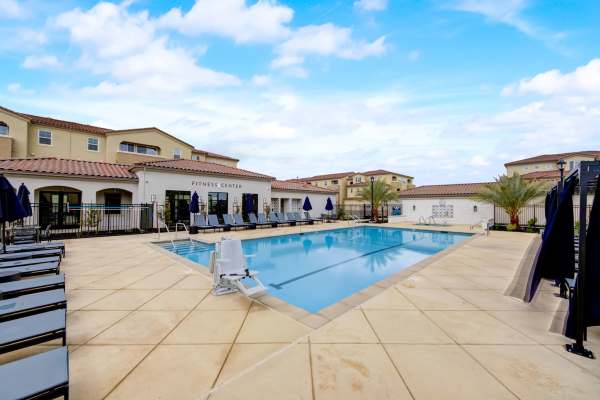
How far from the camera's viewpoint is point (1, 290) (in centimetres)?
356

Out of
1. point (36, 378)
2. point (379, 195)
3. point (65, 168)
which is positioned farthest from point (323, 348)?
point (379, 195)

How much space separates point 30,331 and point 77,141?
27342 mm

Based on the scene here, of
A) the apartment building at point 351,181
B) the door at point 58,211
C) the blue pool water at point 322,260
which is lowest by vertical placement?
the blue pool water at point 322,260

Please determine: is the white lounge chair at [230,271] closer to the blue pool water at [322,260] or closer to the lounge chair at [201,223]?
the blue pool water at [322,260]

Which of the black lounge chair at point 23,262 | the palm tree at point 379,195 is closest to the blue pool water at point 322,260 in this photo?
the black lounge chair at point 23,262

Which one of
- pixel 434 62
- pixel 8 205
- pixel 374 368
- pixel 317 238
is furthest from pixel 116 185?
pixel 434 62

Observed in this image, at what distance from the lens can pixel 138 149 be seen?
24422mm

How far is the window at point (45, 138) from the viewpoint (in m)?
21.2

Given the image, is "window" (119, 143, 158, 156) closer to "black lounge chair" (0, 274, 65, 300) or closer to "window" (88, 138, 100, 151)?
"window" (88, 138, 100, 151)

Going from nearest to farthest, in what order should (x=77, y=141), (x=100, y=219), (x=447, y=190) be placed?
1. (x=100, y=219)
2. (x=77, y=141)
3. (x=447, y=190)

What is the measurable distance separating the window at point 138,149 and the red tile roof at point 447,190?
26.2 metres

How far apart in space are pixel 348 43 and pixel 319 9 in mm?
2098

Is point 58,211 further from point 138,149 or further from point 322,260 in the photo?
point 322,260

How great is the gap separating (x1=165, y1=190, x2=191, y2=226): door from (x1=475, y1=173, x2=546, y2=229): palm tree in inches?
868
